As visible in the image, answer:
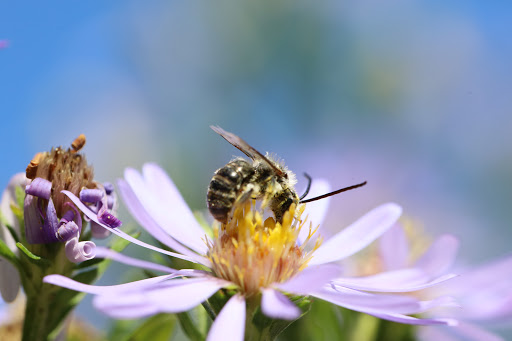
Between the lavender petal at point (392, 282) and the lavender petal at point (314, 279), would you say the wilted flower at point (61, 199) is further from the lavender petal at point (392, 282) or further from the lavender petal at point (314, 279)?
the lavender petal at point (392, 282)

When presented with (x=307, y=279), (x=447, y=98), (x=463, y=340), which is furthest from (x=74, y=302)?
(x=447, y=98)

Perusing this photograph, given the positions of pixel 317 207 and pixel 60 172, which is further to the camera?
pixel 317 207

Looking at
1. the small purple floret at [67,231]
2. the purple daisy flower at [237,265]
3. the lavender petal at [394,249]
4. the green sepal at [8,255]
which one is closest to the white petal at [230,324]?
the purple daisy flower at [237,265]

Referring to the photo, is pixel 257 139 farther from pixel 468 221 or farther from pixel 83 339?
pixel 83 339

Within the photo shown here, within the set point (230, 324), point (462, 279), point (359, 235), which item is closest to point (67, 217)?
point (230, 324)

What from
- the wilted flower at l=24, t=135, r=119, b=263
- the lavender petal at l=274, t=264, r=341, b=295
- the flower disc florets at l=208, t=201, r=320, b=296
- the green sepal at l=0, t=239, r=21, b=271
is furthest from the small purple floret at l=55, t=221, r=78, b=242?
the lavender petal at l=274, t=264, r=341, b=295

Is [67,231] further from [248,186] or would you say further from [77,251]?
[248,186]
